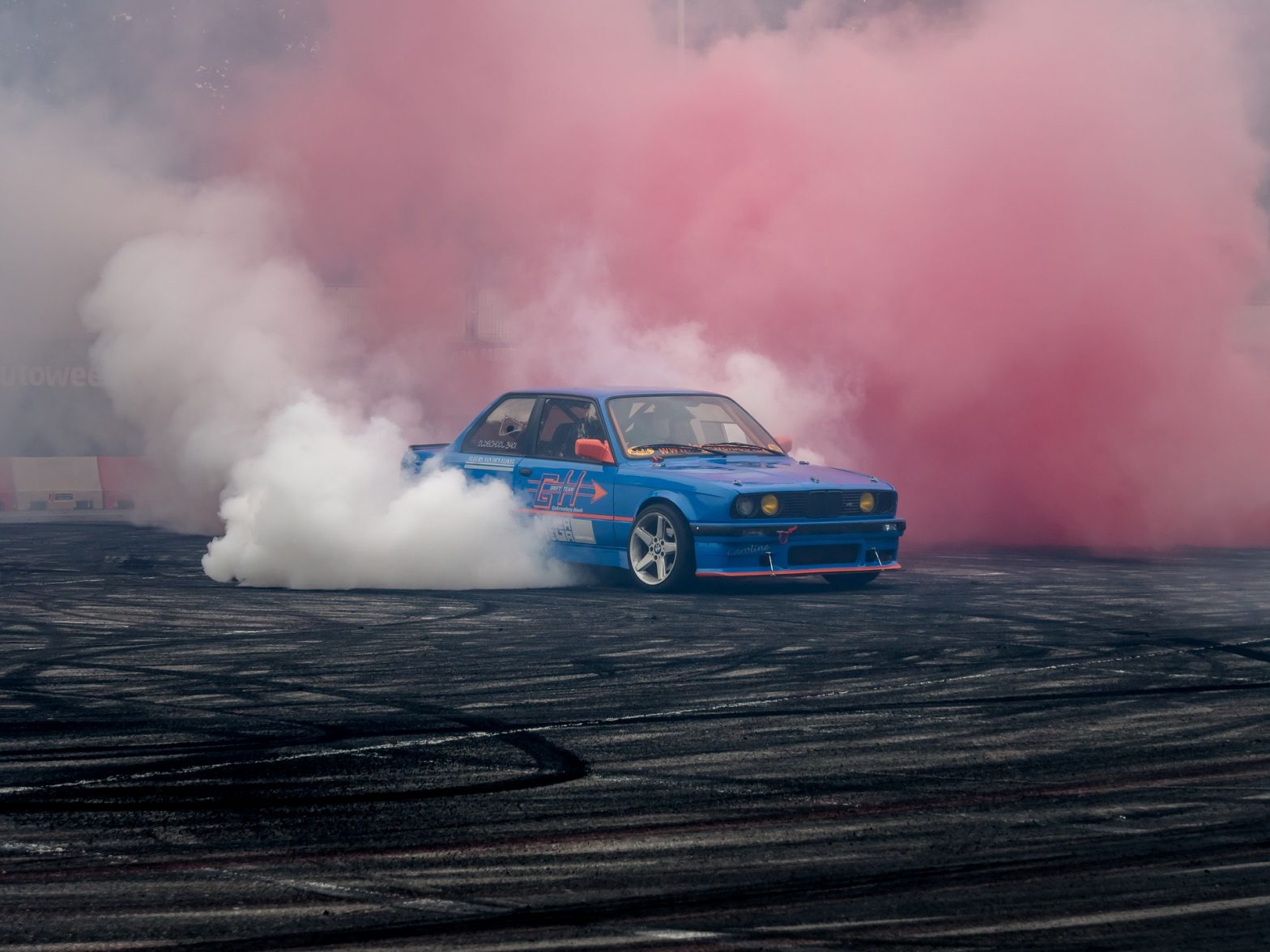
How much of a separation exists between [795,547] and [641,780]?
5.67 m

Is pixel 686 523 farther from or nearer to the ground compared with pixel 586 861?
farther from the ground

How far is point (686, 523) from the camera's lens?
11.1m

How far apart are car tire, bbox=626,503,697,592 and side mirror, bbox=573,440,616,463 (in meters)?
0.50

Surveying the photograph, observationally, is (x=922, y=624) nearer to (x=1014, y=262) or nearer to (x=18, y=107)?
(x=1014, y=262)

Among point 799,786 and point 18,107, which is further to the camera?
point 18,107

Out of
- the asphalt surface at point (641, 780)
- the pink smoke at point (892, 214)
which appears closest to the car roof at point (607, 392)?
the asphalt surface at point (641, 780)

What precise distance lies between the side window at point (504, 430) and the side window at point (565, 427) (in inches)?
5.4

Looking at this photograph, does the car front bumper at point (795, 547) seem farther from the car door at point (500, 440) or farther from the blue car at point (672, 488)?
the car door at point (500, 440)

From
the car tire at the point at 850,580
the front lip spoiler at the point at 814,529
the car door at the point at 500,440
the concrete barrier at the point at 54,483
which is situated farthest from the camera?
the concrete barrier at the point at 54,483

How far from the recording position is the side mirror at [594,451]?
11.7 m

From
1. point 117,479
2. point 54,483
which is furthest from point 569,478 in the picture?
point 54,483

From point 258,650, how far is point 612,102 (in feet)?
32.8

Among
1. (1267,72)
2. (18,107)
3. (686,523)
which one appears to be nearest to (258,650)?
(686,523)

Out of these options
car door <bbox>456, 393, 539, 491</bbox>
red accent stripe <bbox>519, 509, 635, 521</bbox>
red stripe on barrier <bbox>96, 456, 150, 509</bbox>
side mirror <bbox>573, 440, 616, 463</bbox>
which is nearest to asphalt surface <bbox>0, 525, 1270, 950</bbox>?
red accent stripe <bbox>519, 509, 635, 521</bbox>
